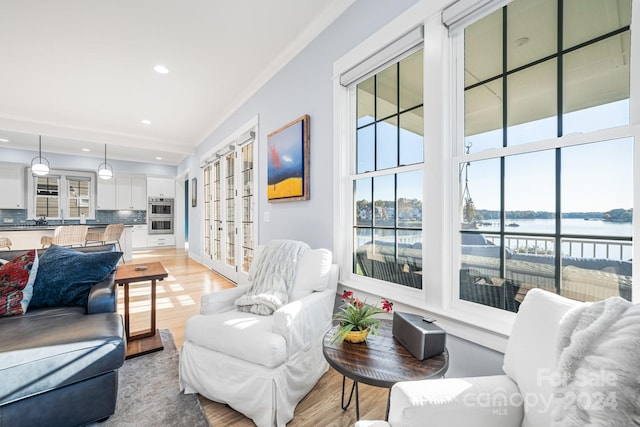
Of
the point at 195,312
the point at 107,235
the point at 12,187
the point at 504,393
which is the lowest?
the point at 195,312

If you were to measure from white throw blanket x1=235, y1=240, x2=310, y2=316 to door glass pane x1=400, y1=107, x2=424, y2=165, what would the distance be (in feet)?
3.18

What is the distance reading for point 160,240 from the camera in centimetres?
802

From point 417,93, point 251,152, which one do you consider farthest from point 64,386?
Answer: point 251,152

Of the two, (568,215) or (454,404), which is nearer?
(454,404)

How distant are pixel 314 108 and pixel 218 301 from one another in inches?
67.9

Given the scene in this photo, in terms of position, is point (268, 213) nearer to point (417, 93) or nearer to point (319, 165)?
point (319, 165)

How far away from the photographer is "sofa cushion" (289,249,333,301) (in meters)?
1.81

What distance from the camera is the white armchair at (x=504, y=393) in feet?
2.44

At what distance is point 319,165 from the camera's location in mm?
2311

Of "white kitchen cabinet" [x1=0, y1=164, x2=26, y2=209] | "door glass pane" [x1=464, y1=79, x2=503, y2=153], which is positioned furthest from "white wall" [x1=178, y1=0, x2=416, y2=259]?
"white kitchen cabinet" [x1=0, y1=164, x2=26, y2=209]

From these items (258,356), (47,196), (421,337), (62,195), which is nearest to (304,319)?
(258,356)

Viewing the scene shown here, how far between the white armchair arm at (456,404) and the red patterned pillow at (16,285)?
7.50ft

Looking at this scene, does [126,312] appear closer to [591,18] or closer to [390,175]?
[390,175]

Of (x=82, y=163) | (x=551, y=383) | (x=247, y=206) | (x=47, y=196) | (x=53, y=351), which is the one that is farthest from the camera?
(x=82, y=163)
